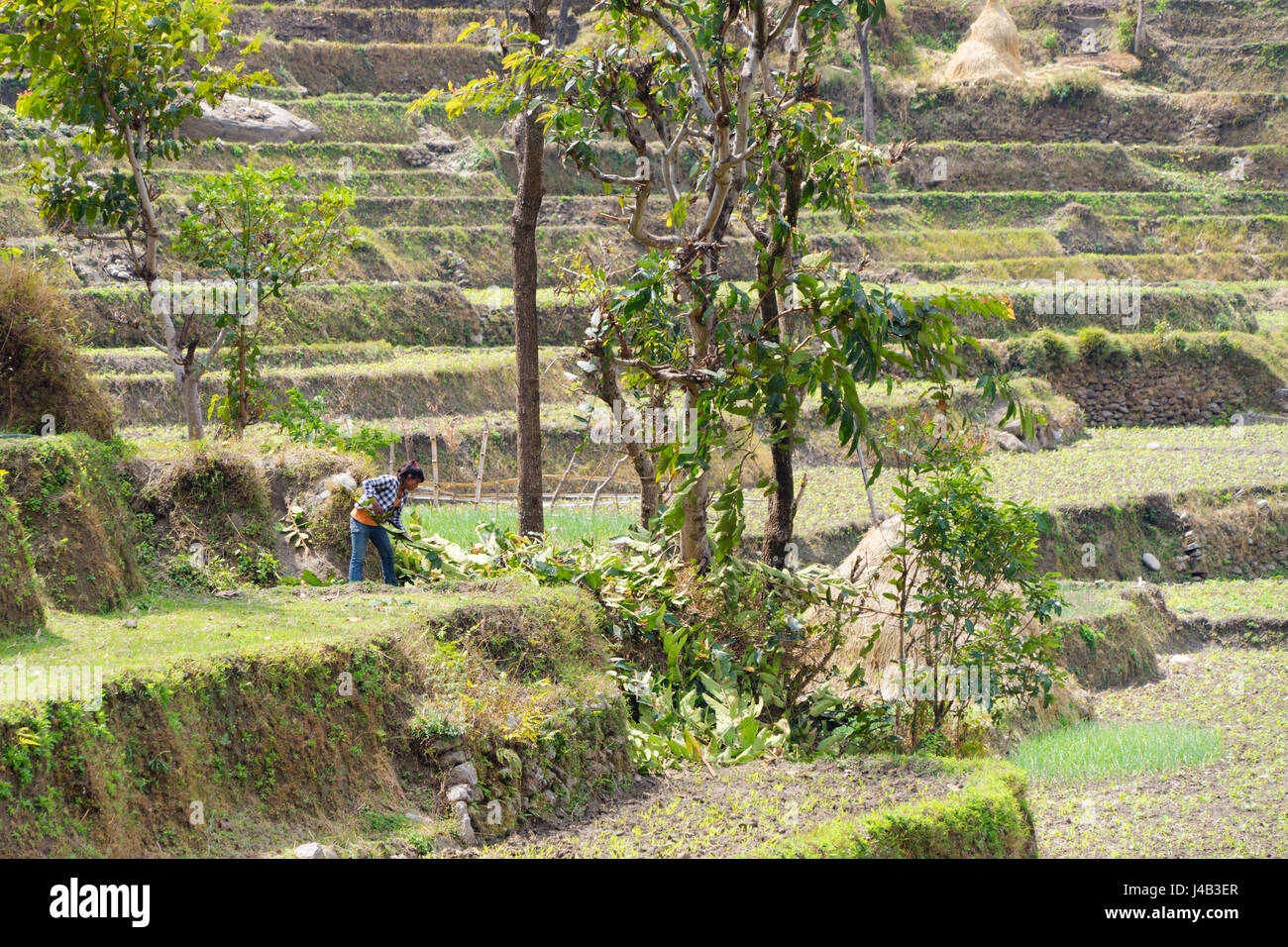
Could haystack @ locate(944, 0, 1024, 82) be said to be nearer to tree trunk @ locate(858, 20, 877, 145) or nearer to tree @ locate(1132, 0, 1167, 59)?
tree trunk @ locate(858, 20, 877, 145)

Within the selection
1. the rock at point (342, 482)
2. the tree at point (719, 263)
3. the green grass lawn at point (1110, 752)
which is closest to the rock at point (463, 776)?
the tree at point (719, 263)

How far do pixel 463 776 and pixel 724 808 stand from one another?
154 cm

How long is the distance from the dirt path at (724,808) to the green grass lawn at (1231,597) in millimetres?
10240

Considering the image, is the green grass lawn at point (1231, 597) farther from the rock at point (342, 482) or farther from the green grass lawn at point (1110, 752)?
the rock at point (342, 482)

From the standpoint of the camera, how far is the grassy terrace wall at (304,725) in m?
5.40

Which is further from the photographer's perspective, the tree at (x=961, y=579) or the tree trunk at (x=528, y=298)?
the tree trunk at (x=528, y=298)

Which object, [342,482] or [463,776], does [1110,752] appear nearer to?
[463,776]

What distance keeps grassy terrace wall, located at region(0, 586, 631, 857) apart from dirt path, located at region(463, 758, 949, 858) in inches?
11.1

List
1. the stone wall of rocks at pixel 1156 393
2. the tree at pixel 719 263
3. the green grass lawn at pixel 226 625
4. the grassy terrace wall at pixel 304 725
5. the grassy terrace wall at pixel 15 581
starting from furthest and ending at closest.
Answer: the stone wall of rocks at pixel 1156 393
the tree at pixel 719 263
the grassy terrace wall at pixel 15 581
the green grass lawn at pixel 226 625
the grassy terrace wall at pixel 304 725

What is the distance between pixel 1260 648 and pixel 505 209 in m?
20.5

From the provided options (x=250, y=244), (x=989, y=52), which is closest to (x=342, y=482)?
(x=250, y=244)

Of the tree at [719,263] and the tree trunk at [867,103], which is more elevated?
the tree trunk at [867,103]

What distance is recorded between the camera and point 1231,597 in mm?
17031
